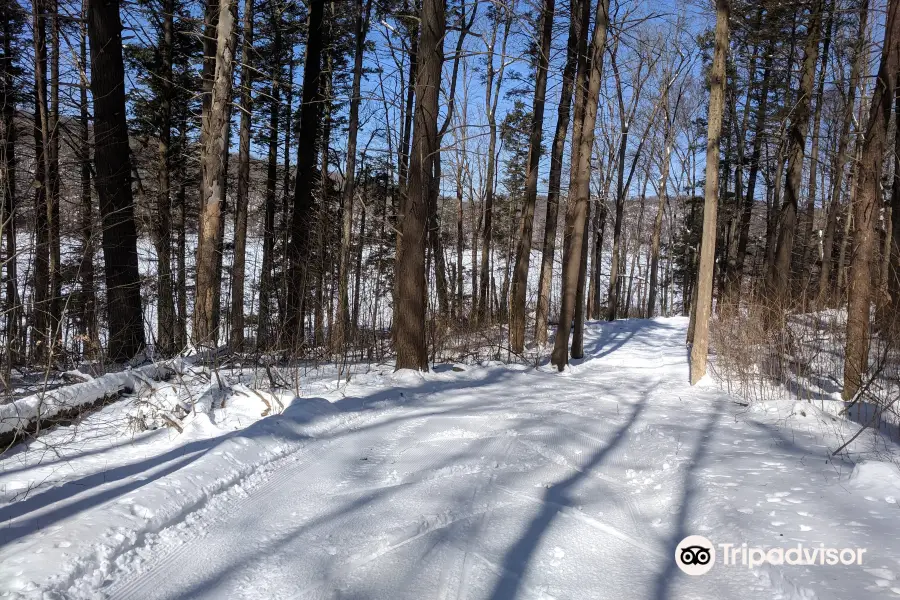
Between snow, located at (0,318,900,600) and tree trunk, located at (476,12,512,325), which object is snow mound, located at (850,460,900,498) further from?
tree trunk, located at (476,12,512,325)

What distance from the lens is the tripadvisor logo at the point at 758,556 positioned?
292 cm

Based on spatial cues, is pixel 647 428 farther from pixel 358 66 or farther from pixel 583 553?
pixel 358 66

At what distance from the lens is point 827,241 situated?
66.3ft

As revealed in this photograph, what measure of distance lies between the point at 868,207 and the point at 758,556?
6.67m

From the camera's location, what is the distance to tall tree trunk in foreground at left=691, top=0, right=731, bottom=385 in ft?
32.7

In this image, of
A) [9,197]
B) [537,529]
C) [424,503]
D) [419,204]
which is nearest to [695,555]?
[537,529]

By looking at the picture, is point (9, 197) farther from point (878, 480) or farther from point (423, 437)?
point (878, 480)

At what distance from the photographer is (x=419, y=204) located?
855 cm

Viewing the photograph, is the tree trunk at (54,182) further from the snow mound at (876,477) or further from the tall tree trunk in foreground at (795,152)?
the tall tree trunk in foreground at (795,152)

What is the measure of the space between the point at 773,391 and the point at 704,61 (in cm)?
2329

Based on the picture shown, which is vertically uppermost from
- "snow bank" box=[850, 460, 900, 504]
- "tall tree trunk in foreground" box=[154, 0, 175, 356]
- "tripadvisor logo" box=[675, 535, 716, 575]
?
"tall tree trunk in foreground" box=[154, 0, 175, 356]

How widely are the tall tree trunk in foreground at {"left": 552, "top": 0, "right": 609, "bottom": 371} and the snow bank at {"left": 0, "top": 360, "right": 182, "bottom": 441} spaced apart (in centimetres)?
783

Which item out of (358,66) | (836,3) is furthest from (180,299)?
(836,3)

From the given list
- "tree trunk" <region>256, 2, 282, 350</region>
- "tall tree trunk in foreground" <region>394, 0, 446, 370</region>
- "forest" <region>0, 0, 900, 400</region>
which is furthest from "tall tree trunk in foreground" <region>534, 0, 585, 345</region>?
"tree trunk" <region>256, 2, 282, 350</region>
